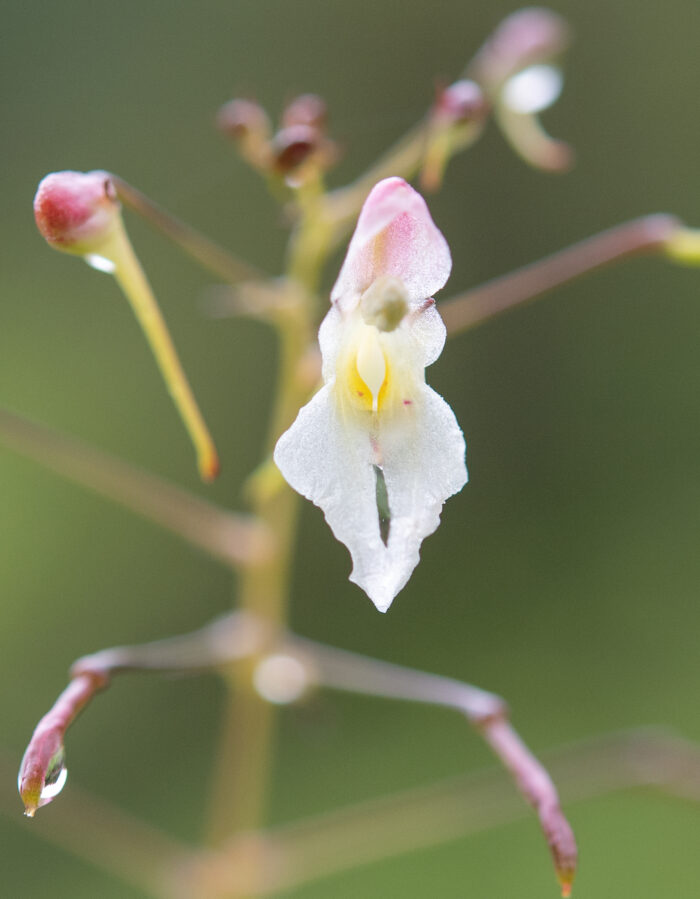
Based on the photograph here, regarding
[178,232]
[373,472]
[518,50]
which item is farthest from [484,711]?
→ [518,50]

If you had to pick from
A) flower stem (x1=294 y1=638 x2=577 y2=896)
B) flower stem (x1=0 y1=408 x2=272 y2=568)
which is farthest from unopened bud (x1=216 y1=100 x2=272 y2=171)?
flower stem (x1=294 y1=638 x2=577 y2=896)

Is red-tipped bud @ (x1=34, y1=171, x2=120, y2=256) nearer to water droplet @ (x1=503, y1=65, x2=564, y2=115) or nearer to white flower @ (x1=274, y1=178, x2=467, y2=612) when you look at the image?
white flower @ (x1=274, y1=178, x2=467, y2=612)

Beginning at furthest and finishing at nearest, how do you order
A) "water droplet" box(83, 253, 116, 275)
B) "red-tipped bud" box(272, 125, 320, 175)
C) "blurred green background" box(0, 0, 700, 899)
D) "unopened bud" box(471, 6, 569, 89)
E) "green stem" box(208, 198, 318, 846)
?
"blurred green background" box(0, 0, 700, 899) → "unopened bud" box(471, 6, 569, 89) → "green stem" box(208, 198, 318, 846) → "red-tipped bud" box(272, 125, 320, 175) → "water droplet" box(83, 253, 116, 275)

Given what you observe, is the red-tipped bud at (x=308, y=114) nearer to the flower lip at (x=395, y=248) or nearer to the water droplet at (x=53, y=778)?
the flower lip at (x=395, y=248)

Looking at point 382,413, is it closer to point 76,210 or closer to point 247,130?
point 76,210

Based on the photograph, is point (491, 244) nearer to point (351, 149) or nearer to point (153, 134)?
point (351, 149)
